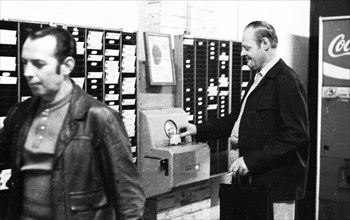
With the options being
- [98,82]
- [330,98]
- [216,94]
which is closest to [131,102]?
[98,82]

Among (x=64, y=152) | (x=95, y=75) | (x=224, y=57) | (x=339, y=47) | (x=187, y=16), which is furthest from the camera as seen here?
(x=339, y=47)

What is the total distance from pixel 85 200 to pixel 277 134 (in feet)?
4.21

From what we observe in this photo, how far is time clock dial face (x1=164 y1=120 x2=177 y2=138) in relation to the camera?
375 cm

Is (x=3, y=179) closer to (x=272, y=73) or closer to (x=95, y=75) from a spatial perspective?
(x=95, y=75)

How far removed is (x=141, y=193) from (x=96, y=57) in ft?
4.89

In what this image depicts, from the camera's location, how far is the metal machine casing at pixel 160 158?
141 inches

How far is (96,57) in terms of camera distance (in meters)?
3.25

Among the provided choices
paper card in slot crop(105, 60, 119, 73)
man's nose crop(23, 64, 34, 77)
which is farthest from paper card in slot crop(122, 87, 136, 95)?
man's nose crop(23, 64, 34, 77)

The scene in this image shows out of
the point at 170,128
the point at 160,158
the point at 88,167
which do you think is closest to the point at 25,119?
the point at 88,167

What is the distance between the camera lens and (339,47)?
5062 mm

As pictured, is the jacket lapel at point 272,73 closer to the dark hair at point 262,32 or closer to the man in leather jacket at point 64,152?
the dark hair at point 262,32

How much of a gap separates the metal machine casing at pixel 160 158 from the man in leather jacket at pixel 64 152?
1.64m

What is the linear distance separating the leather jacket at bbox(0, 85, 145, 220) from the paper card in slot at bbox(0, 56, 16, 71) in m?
0.92

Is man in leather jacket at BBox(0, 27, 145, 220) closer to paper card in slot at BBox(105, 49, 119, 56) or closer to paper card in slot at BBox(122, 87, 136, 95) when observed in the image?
paper card in slot at BBox(105, 49, 119, 56)
